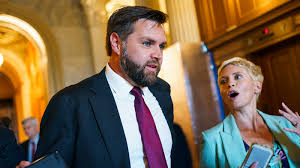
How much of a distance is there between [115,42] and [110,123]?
57 cm

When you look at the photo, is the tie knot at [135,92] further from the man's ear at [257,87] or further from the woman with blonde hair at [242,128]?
the man's ear at [257,87]

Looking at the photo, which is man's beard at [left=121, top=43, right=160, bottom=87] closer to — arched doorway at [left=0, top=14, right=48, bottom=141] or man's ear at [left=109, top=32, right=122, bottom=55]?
man's ear at [left=109, top=32, right=122, bottom=55]

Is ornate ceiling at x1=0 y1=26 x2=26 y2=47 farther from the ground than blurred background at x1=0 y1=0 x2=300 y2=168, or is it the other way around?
ornate ceiling at x1=0 y1=26 x2=26 y2=47

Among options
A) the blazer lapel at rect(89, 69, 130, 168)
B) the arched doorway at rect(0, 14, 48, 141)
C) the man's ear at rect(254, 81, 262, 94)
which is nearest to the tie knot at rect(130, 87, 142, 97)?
the blazer lapel at rect(89, 69, 130, 168)

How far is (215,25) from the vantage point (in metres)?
5.13

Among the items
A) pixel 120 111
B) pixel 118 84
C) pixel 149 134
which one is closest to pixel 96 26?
pixel 118 84

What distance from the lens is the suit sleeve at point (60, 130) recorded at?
1.73 metres

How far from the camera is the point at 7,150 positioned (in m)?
2.96

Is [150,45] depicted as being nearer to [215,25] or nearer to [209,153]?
[209,153]

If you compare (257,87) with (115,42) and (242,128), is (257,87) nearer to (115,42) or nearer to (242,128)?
(242,128)

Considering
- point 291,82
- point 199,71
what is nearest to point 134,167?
point 291,82

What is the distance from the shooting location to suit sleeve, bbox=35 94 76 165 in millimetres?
1730

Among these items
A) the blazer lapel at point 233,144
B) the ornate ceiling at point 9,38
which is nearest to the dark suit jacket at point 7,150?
the blazer lapel at point 233,144

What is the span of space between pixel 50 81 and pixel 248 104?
Result: 632 cm
